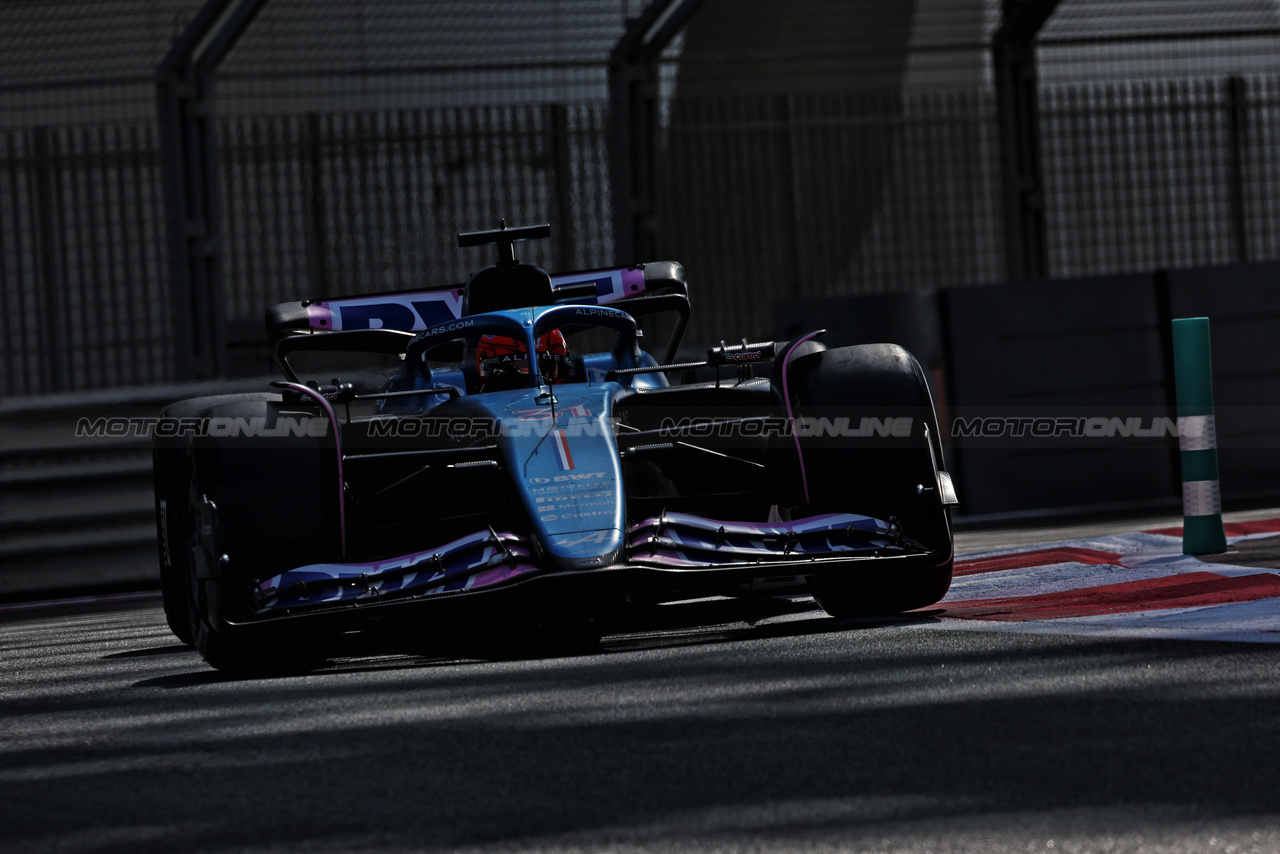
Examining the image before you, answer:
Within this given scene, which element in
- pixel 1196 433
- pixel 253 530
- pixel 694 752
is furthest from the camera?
pixel 1196 433

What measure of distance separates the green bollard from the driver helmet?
2.40 metres

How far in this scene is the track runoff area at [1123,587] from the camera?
4633 millimetres

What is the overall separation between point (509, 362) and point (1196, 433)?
270 centimetres

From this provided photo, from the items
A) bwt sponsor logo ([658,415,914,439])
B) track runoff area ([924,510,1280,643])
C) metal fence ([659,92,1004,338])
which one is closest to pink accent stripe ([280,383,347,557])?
bwt sponsor logo ([658,415,914,439])

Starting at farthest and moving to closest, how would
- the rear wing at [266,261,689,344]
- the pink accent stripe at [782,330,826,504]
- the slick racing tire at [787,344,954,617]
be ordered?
the rear wing at [266,261,689,344] → the pink accent stripe at [782,330,826,504] → the slick racing tire at [787,344,954,617]

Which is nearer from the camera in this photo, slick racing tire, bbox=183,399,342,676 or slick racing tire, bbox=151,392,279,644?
slick racing tire, bbox=183,399,342,676

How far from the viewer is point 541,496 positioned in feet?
16.1

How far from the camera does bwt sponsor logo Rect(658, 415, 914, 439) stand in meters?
5.28

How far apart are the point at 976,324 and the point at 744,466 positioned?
5363 millimetres

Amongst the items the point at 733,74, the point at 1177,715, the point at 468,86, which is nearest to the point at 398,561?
the point at 1177,715

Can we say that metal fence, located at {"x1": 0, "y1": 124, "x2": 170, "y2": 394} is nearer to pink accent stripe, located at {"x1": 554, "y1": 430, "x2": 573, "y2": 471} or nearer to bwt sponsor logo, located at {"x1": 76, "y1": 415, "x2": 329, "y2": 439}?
bwt sponsor logo, located at {"x1": 76, "y1": 415, "x2": 329, "y2": 439}

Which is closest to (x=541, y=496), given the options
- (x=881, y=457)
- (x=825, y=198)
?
(x=881, y=457)

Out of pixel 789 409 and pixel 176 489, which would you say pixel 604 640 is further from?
pixel 176 489

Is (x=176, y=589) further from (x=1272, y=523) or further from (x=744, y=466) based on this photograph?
(x=1272, y=523)
